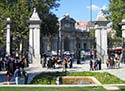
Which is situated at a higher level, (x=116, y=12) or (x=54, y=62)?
(x=116, y=12)

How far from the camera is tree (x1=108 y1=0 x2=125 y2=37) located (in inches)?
2235

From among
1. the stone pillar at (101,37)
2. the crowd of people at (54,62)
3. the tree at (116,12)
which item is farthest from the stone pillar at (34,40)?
the tree at (116,12)

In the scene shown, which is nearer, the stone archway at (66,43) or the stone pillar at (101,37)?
the stone pillar at (101,37)

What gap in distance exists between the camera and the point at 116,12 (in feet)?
189

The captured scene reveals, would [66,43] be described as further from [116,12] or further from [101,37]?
[101,37]

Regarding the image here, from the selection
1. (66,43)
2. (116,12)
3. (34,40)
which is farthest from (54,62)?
(66,43)

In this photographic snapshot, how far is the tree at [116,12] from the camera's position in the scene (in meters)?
56.8

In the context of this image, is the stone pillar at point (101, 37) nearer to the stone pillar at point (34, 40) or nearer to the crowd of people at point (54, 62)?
the crowd of people at point (54, 62)

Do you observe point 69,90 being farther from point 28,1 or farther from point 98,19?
point 28,1

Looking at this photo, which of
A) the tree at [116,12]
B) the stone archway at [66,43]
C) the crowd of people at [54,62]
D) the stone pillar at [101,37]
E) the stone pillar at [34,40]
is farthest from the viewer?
the stone archway at [66,43]

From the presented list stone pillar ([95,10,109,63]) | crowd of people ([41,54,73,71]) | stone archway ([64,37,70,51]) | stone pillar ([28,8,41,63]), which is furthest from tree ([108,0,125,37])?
stone archway ([64,37,70,51])

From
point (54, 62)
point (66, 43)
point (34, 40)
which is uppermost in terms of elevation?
point (66, 43)

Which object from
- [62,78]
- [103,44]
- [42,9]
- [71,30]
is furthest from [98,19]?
[71,30]

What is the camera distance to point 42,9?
6028cm
